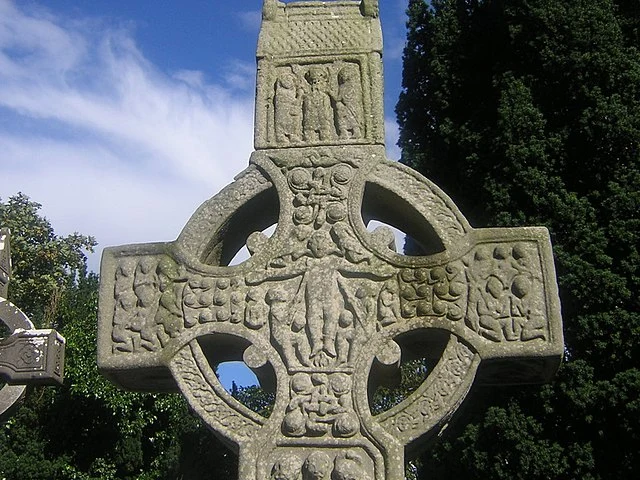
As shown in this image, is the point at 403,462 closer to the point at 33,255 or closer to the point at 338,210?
the point at 338,210

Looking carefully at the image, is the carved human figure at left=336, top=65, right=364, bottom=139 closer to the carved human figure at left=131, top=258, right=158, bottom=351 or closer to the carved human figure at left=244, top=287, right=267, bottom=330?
the carved human figure at left=244, top=287, right=267, bottom=330

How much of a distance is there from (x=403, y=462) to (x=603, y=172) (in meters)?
9.95

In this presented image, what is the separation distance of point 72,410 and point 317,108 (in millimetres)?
16081

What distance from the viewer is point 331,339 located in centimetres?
374

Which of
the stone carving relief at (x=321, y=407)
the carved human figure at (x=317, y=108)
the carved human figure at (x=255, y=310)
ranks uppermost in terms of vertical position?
the carved human figure at (x=317, y=108)

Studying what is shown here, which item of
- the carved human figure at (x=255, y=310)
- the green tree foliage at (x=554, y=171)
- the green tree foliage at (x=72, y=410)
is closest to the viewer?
the carved human figure at (x=255, y=310)

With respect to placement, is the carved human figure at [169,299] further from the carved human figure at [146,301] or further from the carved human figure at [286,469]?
the carved human figure at [286,469]

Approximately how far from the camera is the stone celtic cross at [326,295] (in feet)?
11.8

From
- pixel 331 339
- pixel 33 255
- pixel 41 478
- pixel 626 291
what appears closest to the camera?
pixel 331 339

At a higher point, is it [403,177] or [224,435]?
[403,177]

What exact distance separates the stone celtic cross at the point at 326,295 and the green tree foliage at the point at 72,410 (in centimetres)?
1321

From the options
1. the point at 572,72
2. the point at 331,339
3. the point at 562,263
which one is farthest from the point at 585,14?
the point at 331,339

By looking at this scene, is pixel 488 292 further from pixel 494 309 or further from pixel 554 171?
pixel 554 171

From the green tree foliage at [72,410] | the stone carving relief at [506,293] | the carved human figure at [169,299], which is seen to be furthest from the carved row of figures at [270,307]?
the green tree foliage at [72,410]
